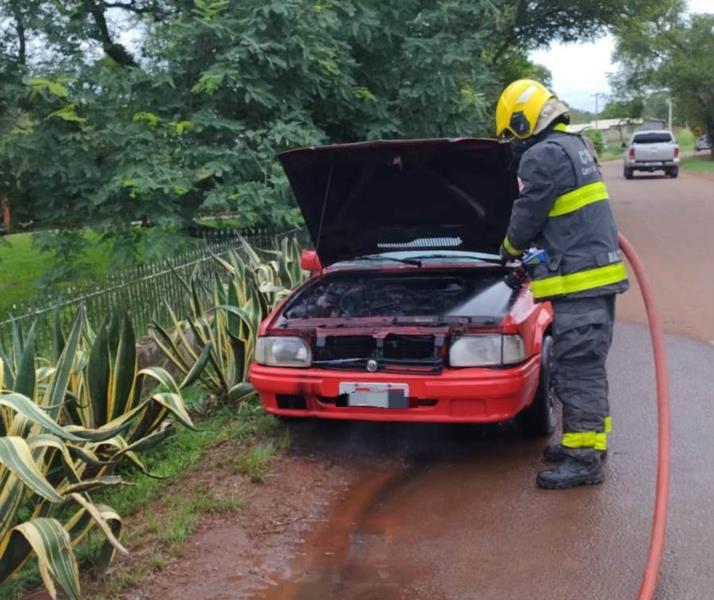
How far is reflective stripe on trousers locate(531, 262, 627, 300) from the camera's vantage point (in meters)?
4.32

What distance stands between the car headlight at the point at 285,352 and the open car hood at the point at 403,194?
109cm

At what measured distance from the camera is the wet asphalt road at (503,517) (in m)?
3.47

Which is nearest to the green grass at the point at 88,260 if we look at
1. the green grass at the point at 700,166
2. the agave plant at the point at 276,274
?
the agave plant at the point at 276,274

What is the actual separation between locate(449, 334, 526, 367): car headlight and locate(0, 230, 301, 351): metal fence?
231 centimetres

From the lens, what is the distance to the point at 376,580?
3543mm

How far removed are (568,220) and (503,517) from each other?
5.15 feet

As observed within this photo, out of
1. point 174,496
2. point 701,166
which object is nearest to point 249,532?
point 174,496

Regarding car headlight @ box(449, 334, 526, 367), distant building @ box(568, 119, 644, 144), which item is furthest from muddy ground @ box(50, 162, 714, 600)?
distant building @ box(568, 119, 644, 144)

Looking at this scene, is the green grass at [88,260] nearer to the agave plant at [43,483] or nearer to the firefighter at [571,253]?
the agave plant at [43,483]

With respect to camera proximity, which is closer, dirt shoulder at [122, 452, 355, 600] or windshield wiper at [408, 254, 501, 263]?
dirt shoulder at [122, 452, 355, 600]

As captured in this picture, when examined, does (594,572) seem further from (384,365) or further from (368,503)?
(384,365)

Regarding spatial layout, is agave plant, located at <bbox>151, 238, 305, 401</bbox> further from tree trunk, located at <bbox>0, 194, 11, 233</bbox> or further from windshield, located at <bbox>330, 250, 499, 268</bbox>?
tree trunk, located at <bbox>0, 194, 11, 233</bbox>

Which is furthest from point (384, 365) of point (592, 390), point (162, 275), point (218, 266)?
point (218, 266)

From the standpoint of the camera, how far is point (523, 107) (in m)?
4.40
